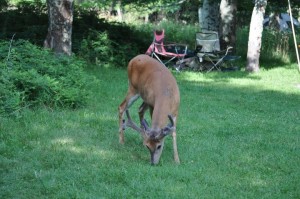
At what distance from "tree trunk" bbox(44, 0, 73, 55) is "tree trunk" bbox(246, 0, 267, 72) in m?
5.39

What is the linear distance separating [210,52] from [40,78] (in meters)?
7.09

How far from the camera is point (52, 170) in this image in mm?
6059

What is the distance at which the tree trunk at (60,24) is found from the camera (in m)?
12.0

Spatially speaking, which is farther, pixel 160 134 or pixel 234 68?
pixel 234 68

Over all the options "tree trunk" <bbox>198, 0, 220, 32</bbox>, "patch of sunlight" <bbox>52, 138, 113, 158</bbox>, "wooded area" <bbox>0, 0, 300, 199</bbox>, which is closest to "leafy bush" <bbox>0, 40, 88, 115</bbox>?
"wooded area" <bbox>0, 0, 300, 199</bbox>

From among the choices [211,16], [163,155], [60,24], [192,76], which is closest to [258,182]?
[163,155]

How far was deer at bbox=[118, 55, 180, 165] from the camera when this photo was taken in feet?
20.9

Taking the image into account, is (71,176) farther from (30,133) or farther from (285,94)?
(285,94)

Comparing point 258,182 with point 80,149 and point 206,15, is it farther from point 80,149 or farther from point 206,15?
point 206,15

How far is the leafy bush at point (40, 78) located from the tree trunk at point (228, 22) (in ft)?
24.9

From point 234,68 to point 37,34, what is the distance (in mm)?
5853

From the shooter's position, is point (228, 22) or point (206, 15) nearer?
point (228, 22)

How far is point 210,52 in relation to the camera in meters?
15.4

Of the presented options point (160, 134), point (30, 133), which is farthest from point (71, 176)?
point (30, 133)
